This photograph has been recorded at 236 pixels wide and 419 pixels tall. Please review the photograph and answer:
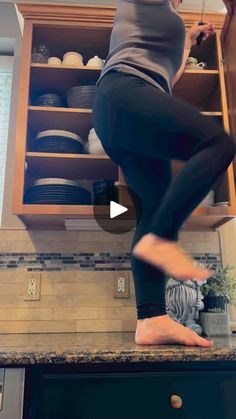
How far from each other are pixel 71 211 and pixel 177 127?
69cm

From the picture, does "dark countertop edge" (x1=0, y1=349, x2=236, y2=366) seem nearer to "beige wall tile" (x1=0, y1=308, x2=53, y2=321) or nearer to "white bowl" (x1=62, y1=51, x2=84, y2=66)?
"beige wall tile" (x1=0, y1=308, x2=53, y2=321)

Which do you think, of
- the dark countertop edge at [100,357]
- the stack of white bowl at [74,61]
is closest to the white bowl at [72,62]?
the stack of white bowl at [74,61]

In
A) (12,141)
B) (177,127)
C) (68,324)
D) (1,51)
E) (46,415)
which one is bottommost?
(46,415)

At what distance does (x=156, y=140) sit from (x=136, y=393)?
644 millimetres

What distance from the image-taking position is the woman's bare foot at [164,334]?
114 centimetres

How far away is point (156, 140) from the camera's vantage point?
3.34 feet

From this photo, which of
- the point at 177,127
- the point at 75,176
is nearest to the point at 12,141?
the point at 75,176

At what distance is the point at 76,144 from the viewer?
1.73m

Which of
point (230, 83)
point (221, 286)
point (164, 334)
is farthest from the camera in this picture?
point (230, 83)

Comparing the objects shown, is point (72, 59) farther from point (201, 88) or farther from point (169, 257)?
point (169, 257)

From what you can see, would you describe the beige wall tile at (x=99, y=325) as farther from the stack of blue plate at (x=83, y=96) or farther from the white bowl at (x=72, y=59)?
the white bowl at (x=72, y=59)

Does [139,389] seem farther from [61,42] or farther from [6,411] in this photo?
[61,42]

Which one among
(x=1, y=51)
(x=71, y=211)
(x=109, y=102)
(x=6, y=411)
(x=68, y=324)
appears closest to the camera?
(x=6, y=411)

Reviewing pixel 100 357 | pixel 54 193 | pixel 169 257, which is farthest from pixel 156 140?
pixel 54 193
